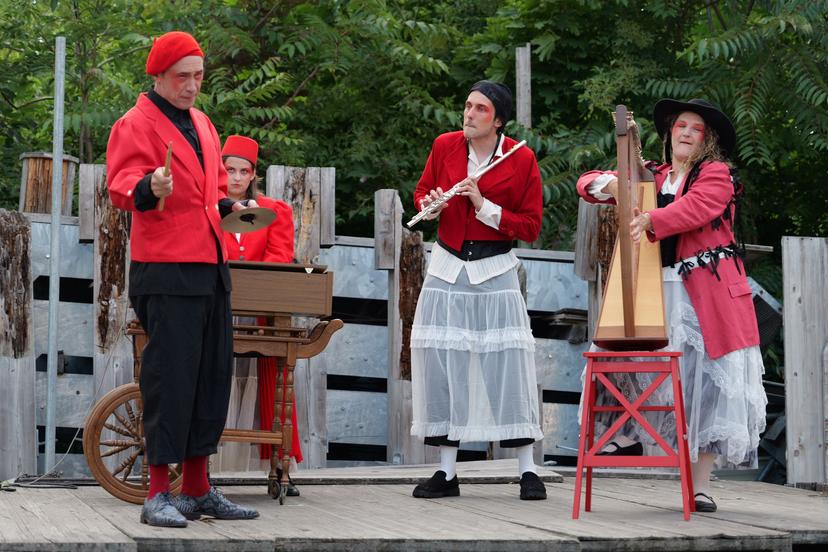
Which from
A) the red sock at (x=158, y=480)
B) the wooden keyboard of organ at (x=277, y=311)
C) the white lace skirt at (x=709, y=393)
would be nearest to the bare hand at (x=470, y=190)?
the wooden keyboard of organ at (x=277, y=311)

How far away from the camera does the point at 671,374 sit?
541 centimetres

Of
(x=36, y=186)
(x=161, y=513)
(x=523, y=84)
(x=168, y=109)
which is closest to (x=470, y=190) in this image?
(x=168, y=109)

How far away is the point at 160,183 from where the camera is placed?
472cm

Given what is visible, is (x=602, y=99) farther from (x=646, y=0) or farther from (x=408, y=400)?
(x=408, y=400)

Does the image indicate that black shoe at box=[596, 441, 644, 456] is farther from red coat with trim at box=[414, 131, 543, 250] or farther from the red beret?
the red beret

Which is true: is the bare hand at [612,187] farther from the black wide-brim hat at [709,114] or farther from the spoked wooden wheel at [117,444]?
the spoked wooden wheel at [117,444]

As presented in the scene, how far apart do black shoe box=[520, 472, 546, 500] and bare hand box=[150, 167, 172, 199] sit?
93.3 inches

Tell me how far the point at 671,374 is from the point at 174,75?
2.42 meters

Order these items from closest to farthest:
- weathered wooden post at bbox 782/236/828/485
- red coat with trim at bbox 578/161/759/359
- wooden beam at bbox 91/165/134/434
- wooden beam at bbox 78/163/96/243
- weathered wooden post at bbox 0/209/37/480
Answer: red coat with trim at bbox 578/161/759/359
weathered wooden post at bbox 0/209/37/480
wooden beam at bbox 91/165/134/434
wooden beam at bbox 78/163/96/243
weathered wooden post at bbox 782/236/828/485

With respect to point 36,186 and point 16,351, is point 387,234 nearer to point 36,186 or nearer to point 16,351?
point 16,351

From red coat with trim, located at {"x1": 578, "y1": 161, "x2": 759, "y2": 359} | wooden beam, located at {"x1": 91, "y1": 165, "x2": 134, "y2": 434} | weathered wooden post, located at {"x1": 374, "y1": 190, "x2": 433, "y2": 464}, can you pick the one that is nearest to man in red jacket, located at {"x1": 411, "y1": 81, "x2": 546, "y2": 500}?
red coat with trim, located at {"x1": 578, "y1": 161, "x2": 759, "y2": 359}

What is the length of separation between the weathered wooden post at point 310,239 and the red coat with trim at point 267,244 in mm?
747

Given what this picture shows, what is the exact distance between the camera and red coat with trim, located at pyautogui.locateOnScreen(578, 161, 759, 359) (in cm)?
559

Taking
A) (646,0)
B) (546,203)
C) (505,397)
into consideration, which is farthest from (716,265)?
(646,0)
